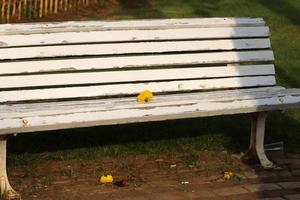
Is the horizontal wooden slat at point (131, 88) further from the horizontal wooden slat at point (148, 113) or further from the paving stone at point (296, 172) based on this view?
the paving stone at point (296, 172)

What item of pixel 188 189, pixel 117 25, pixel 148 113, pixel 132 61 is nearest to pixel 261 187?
pixel 188 189

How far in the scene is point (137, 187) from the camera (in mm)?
4590

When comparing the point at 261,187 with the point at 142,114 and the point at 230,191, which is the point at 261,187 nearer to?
the point at 230,191

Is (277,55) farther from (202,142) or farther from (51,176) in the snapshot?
(51,176)

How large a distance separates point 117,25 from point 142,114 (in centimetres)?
102

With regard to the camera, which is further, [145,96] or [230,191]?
[145,96]

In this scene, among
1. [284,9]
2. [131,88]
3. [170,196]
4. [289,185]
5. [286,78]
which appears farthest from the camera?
[284,9]

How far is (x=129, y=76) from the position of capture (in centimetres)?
511

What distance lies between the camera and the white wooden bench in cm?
449

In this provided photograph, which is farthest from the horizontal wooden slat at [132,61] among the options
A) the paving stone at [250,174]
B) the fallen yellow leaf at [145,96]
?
the paving stone at [250,174]

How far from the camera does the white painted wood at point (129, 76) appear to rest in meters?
4.79

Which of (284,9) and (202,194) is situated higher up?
(284,9)

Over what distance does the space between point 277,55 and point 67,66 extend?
4.81 meters

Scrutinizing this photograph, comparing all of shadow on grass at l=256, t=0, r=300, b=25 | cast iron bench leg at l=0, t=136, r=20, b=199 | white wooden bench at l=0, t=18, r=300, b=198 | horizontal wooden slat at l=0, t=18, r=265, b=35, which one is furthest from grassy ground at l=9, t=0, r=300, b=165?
shadow on grass at l=256, t=0, r=300, b=25
